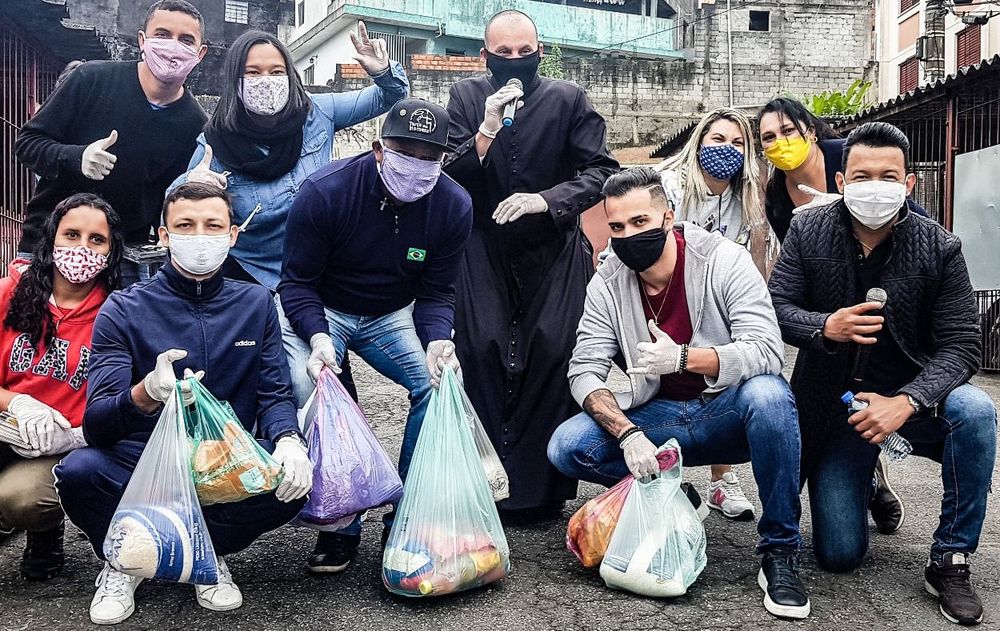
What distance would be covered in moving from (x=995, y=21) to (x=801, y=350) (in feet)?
66.6

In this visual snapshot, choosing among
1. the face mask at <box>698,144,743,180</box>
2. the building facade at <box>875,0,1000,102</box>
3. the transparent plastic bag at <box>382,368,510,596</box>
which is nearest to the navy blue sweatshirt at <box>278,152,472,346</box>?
the transparent plastic bag at <box>382,368,510,596</box>

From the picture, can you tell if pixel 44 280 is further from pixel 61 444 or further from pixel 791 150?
pixel 791 150

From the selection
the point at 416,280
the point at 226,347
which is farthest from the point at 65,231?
the point at 416,280

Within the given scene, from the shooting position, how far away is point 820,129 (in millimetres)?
4391

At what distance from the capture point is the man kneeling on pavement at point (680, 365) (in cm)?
322

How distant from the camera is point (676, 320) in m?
3.60

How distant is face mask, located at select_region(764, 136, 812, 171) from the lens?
14.0ft

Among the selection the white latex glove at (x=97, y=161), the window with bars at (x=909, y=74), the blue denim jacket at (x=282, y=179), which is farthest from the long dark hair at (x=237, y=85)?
the window with bars at (x=909, y=74)

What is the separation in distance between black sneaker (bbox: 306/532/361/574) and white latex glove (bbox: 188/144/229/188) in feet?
4.61

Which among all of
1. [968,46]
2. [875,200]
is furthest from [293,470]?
[968,46]

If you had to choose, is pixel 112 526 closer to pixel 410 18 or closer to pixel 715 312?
pixel 715 312

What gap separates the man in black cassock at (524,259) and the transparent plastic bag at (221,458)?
1489 millimetres

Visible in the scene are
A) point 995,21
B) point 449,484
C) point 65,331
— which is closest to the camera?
point 449,484

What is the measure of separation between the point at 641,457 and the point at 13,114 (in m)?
7.59
